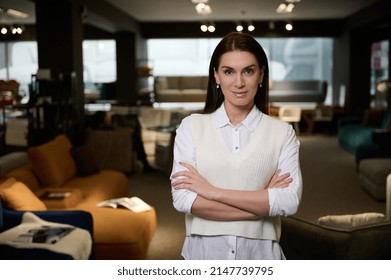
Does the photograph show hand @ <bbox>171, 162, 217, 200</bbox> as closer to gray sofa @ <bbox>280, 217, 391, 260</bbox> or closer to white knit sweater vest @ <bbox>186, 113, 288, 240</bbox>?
white knit sweater vest @ <bbox>186, 113, 288, 240</bbox>

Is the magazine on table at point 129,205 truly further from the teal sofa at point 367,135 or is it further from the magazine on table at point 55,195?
the teal sofa at point 367,135

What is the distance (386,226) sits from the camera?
80.5 inches

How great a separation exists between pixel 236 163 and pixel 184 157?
0.44ft

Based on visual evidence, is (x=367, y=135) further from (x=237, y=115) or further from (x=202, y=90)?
(x=237, y=115)

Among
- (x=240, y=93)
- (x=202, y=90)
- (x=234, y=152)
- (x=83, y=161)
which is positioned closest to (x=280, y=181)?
(x=234, y=152)

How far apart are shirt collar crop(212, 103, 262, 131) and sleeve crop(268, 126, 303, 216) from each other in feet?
0.29

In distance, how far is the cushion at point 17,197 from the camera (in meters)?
3.17

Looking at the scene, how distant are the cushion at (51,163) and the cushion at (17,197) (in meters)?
0.76

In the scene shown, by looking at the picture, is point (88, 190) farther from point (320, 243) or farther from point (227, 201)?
point (227, 201)

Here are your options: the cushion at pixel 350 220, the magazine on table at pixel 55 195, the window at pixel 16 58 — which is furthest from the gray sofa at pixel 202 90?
the cushion at pixel 350 220
